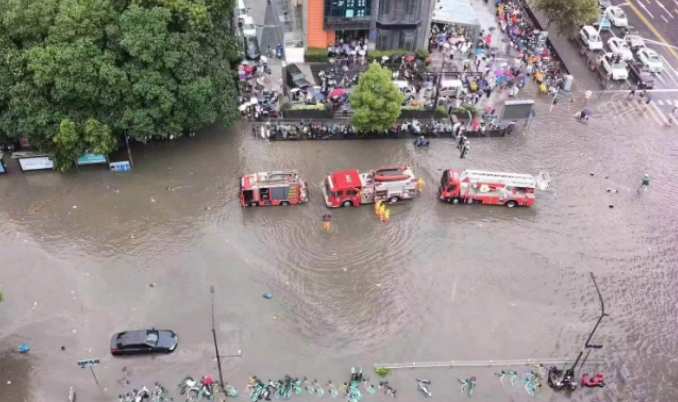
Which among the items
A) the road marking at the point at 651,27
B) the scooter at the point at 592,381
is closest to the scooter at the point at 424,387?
the scooter at the point at 592,381

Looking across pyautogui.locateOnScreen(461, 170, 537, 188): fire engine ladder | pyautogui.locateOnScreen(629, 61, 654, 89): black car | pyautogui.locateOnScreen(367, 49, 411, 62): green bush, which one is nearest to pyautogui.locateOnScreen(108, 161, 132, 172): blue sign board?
pyautogui.locateOnScreen(461, 170, 537, 188): fire engine ladder

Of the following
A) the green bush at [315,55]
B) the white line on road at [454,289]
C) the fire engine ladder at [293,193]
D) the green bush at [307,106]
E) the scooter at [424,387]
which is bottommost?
the scooter at [424,387]

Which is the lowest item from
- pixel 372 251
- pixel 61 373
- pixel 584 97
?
pixel 61 373

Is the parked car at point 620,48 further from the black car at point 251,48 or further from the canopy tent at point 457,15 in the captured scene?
the black car at point 251,48

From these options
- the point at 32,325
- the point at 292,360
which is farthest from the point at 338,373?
the point at 32,325

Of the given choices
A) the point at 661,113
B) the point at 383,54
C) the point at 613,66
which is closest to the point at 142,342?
the point at 383,54

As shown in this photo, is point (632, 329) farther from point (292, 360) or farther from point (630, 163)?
point (292, 360)
